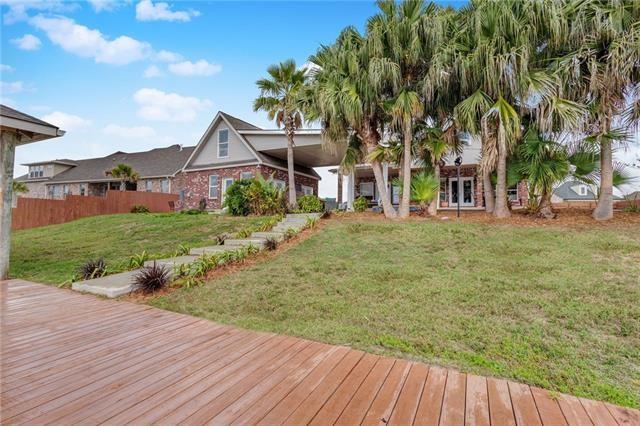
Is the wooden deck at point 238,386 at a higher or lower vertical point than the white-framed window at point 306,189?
lower

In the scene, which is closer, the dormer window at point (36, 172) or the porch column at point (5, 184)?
the porch column at point (5, 184)

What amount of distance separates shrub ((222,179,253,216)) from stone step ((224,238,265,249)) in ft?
15.2

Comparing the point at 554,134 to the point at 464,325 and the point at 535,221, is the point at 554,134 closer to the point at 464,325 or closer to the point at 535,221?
the point at 535,221

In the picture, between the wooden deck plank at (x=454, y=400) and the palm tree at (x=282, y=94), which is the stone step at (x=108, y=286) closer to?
the wooden deck plank at (x=454, y=400)

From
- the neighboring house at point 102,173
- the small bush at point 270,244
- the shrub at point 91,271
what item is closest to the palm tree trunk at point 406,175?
the small bush at point 270,244

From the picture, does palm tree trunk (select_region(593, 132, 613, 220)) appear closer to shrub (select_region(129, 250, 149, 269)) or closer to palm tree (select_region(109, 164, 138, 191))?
shrub (select_region(129, 250, 149, 269))

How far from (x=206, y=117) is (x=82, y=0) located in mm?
10974

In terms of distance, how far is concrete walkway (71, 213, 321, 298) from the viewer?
210 inches

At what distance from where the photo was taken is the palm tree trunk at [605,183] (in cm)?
820

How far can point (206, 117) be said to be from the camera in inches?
735

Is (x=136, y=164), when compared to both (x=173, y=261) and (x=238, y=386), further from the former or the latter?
(x=238, y=386)

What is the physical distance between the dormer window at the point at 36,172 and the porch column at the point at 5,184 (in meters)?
32.0

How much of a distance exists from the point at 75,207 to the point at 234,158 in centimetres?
987

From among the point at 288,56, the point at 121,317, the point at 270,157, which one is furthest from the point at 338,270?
the point at 270,157
